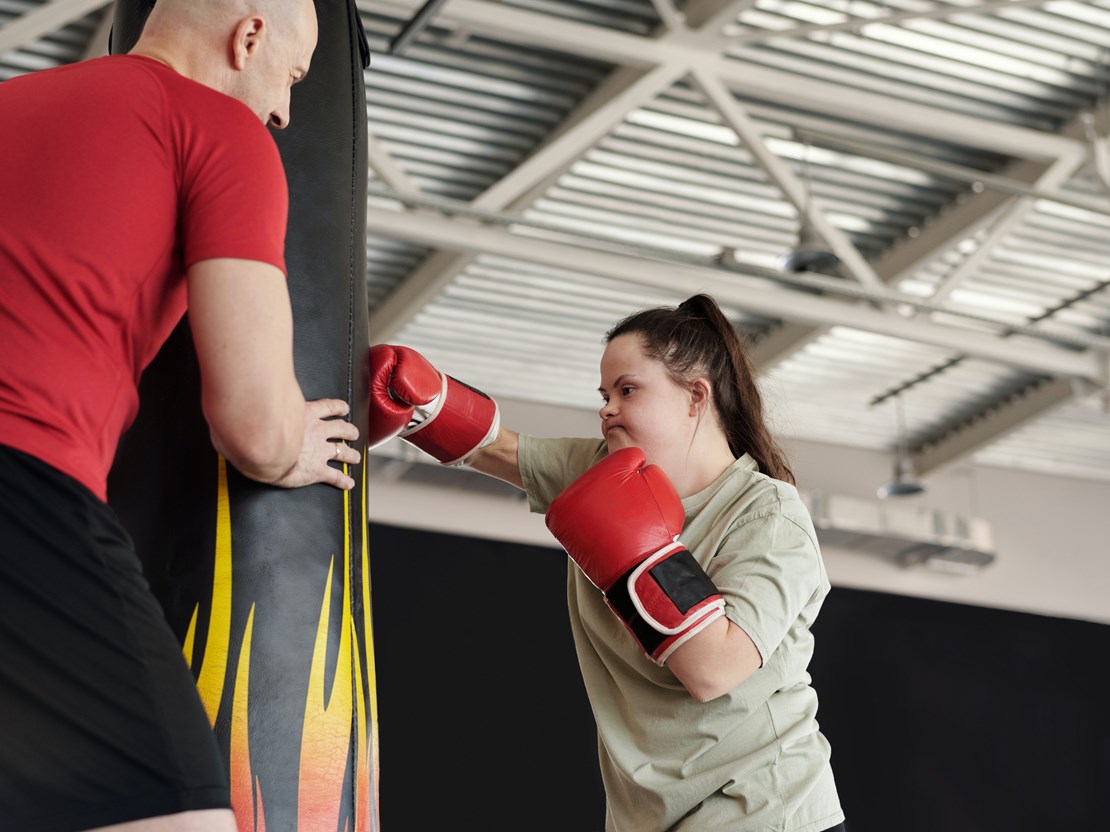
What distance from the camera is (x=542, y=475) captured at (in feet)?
6.70

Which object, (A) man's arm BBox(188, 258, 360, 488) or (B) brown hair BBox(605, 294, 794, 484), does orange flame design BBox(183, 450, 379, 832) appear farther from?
(B) brown hair BBox(605, 294, 794, 484)

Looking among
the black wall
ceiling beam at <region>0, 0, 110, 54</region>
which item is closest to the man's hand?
ceiling beam at <region>0, 0, 110, 54</region>

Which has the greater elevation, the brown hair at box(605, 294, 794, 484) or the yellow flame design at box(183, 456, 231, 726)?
the brown hair at box(605, 294, 794, 484)

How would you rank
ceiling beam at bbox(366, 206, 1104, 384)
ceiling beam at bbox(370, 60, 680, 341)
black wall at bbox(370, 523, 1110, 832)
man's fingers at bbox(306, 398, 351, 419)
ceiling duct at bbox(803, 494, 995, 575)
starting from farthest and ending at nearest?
ceiling duct at bbox(803, 494, 995, 575)
black wall at bbox(370, 523, 1110, 832)
ceiling beam at bbox(366, 206, 1104, 384)
ceiling beam at bbox(370, 60, 680, 341)
man's fingers at bbox(306, 398, 351, 419)

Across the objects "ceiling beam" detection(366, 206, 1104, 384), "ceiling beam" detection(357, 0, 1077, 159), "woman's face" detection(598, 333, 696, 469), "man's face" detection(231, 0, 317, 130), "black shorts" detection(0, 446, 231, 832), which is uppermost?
"ceiling beam" detection(357, 0, 1077, 159)

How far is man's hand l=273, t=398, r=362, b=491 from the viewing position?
1242 millimetres

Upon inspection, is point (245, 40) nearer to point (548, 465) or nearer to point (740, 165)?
point (548, 465)

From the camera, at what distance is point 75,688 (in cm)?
90

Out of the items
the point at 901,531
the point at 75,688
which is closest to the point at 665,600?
the point at 75,688

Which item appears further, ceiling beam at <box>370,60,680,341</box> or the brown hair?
ceiling beam at <box>370,60,680,341</box>

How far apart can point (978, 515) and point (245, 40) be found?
793 centimetres

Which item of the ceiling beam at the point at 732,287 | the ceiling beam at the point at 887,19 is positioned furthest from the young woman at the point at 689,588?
the ceiling beam at the point at 732,287

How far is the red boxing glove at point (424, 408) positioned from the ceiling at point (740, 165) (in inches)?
87.3

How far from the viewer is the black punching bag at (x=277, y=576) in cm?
118
